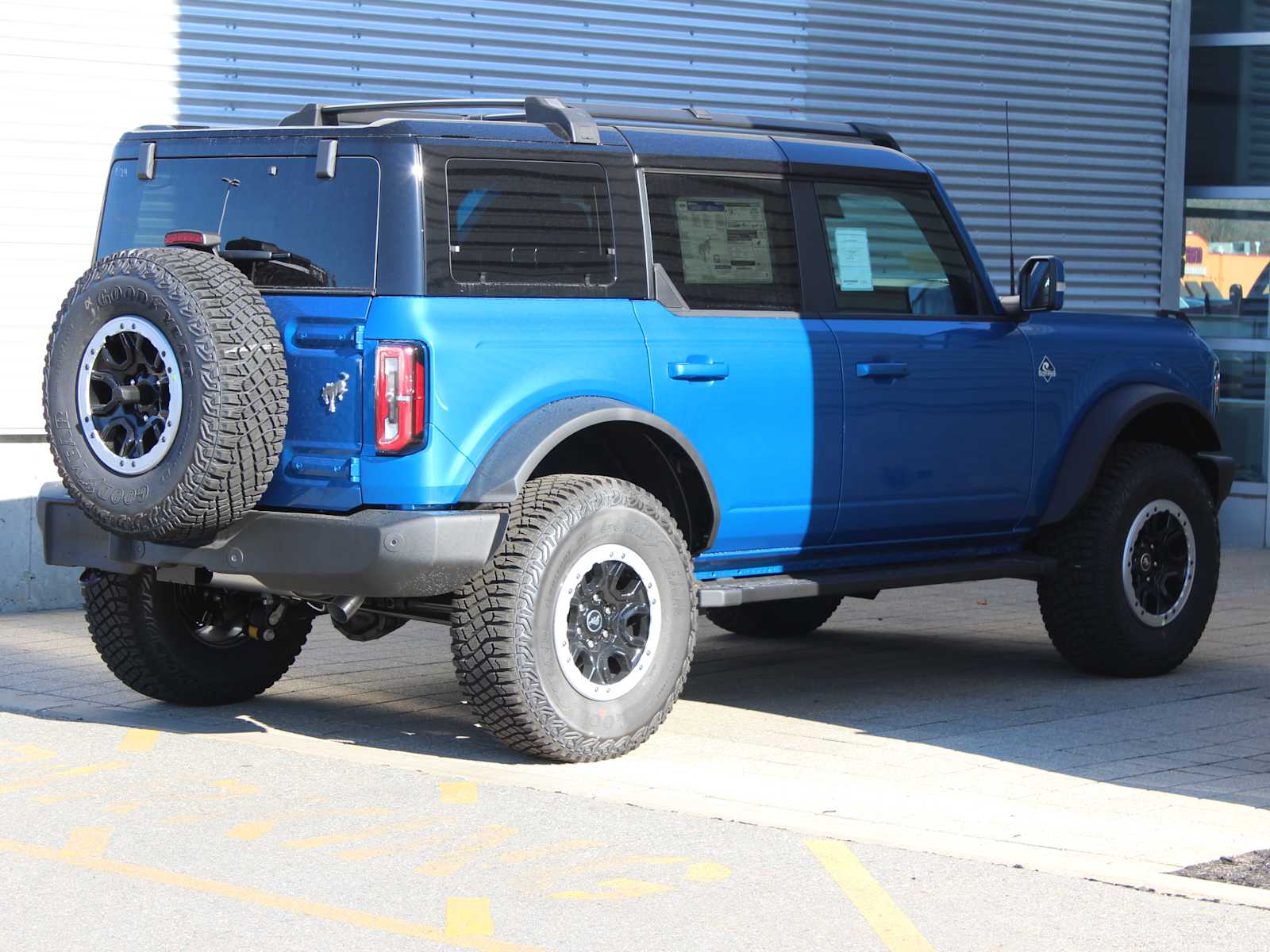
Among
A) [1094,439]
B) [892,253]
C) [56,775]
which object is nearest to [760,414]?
[892,253]

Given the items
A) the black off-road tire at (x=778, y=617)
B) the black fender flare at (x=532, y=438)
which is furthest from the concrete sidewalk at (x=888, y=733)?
the black fender flare at (x=532, y=438)

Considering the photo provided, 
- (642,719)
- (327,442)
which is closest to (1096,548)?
(642,719)

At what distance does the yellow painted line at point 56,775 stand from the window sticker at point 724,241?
261 cm

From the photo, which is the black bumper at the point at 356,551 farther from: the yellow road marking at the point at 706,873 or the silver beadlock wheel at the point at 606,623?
the yellow road marking at the point at 706,873

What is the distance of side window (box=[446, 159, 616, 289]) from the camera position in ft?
22.4

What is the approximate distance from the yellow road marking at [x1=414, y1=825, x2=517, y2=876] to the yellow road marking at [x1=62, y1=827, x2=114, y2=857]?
0.93 m

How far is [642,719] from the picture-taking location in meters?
7.01

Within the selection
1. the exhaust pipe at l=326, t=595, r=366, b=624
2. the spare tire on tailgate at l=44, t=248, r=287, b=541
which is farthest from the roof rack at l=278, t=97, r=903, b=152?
the exhaust pipe at l=326, t=595, r=366, b=624

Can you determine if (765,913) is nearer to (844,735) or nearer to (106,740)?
(844,735)

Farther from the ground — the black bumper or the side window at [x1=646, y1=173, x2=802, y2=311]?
the side window at [x1=646, y1=173, x2=802, y2=311]

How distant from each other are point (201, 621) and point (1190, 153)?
33.7 feet

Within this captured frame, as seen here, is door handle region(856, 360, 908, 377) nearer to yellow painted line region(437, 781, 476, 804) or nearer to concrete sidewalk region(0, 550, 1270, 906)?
concrete sidewalk region(0, 550, 1270, 906)

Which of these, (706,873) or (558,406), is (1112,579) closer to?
(558,406)

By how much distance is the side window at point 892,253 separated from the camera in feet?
26.1
